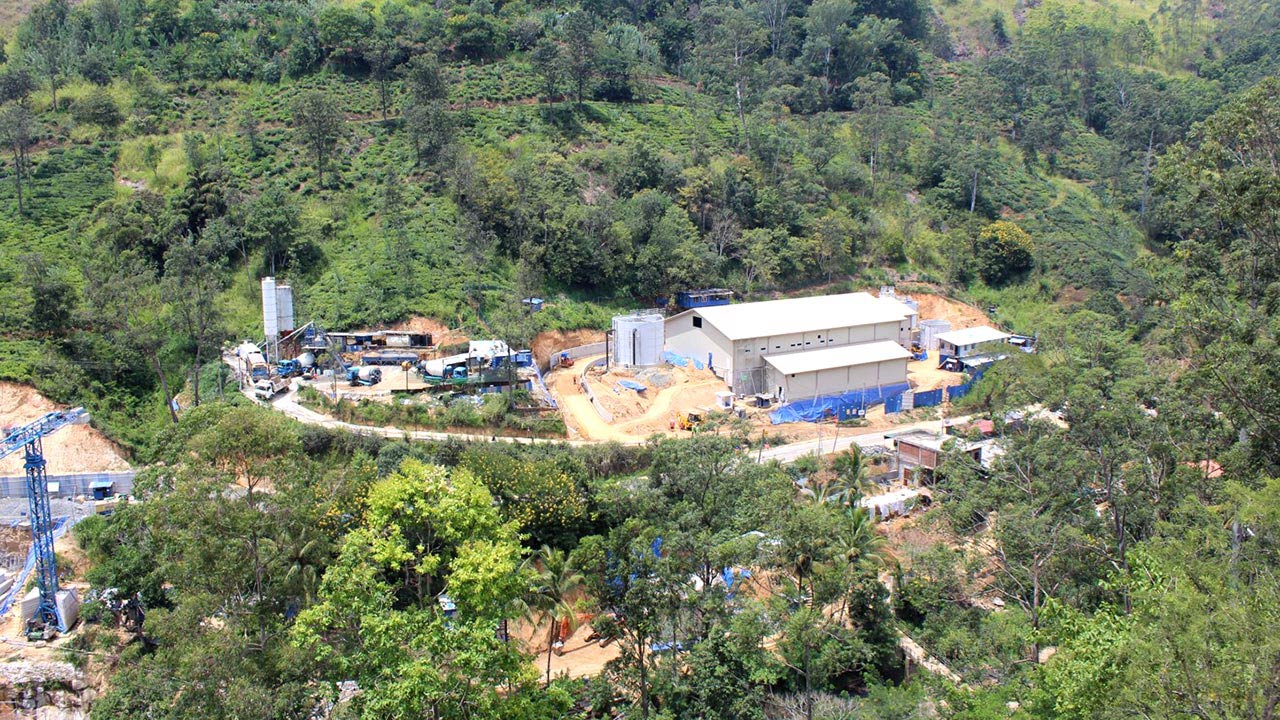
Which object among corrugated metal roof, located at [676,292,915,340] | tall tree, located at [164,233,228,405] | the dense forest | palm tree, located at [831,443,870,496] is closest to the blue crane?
the dense forest

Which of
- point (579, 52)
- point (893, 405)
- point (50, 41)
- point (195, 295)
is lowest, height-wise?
point (893, 405)

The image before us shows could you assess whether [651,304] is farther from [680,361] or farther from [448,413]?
[448,413]

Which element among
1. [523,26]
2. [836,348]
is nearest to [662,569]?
[836,348]

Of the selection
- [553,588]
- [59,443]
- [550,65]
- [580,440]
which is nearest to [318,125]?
[550,65]

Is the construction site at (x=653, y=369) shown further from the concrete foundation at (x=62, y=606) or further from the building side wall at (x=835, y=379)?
the concrete foundation at (x=62, y=606)

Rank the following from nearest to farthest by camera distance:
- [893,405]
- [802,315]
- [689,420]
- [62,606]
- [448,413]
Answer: [62,606]
[448,413]
[689,420]
[893,405]
[802,315]

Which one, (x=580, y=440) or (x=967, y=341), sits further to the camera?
(x=967, y=341)

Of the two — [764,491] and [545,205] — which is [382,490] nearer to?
[764,491]

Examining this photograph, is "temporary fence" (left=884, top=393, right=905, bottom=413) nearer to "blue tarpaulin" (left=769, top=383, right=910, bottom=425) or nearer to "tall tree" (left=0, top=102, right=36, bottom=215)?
"blue tarpaulin" (left=769, top=383, right=910, bottom=425)
